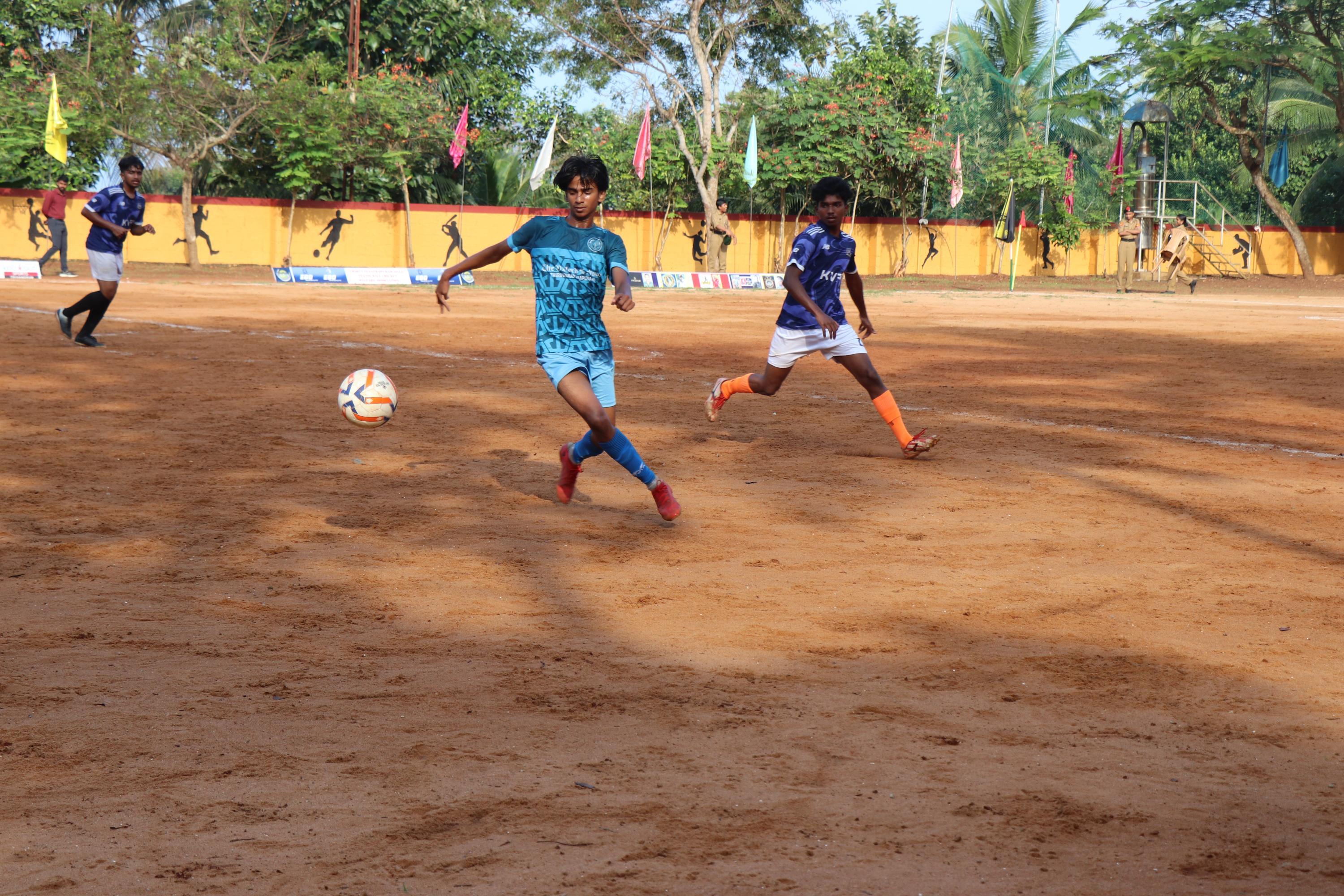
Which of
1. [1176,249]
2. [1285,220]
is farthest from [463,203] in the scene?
[1285,220]

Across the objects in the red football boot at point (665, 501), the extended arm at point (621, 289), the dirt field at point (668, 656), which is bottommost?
the dirt field at point (668, 656)

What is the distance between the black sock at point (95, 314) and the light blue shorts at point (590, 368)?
29.6ft

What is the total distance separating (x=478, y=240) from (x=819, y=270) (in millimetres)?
33183

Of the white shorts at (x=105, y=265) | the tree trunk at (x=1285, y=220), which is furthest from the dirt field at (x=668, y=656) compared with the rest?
the tree trunk at (x=1285, y=220)

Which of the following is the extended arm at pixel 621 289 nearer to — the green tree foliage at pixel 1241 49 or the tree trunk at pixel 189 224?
the tree trunk at pixel 189 224

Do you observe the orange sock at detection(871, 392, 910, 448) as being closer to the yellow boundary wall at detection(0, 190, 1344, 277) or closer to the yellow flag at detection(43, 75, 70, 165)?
the yellow boundary wall at detection(0, 190, 1344, 277)

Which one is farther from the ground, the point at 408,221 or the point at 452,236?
the point at 408,221

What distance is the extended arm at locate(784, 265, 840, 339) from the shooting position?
28.0ft

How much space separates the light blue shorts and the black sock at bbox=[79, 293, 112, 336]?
29.6ft

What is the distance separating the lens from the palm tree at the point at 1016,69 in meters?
49.3

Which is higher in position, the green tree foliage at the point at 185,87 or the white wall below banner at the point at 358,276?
the green tree foliage at the point at 185,87

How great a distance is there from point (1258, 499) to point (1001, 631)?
3374 millimetres

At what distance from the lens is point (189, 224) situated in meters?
36.8

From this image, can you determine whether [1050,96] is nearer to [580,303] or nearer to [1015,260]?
[1015,260]
